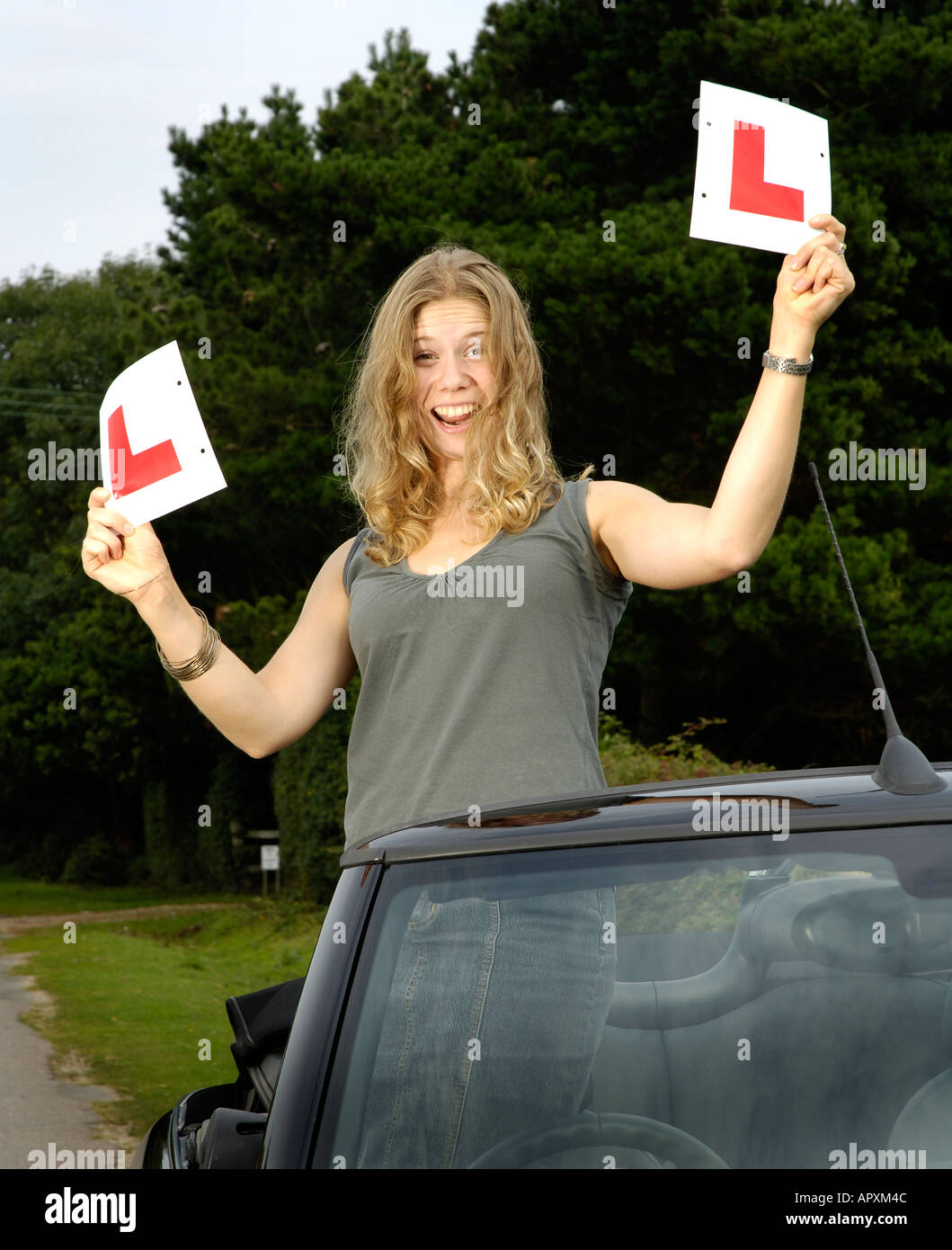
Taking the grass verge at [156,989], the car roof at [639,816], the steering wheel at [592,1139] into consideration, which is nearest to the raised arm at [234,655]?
the car roof at [639,816]

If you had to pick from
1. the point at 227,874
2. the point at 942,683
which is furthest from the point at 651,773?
the point at 227,874

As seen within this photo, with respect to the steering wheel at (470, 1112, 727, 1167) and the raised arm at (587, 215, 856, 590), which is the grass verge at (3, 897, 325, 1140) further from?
the steering wheel at (470, 1112, 727, 1167)

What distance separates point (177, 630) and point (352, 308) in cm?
1738

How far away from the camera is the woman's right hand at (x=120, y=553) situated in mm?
2611

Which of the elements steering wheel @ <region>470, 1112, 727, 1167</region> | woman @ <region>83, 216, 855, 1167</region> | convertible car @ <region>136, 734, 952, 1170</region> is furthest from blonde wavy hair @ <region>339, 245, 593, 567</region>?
steering wheel @ <region>470, 1112, 727, 1167</region>

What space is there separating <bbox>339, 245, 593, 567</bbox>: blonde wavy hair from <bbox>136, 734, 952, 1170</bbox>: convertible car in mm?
887

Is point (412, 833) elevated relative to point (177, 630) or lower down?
lower down

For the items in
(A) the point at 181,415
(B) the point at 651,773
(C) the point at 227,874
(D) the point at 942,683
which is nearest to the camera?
(A) the point at 181,415

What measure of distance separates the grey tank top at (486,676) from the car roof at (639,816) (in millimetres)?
319

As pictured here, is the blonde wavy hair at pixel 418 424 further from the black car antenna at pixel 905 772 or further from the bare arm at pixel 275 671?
the black car antenna at pixel 905 772

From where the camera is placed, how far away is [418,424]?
2816mm

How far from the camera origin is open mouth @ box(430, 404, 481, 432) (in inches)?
109

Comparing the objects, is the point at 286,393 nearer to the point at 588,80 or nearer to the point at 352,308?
the point at 352,308

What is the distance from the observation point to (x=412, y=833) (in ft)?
6.15
